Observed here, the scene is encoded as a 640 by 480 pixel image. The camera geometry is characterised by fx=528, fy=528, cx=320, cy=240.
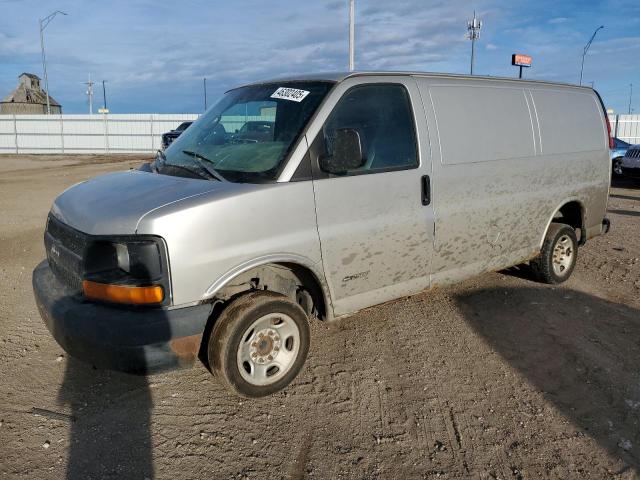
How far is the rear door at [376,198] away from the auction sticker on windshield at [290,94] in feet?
0.85

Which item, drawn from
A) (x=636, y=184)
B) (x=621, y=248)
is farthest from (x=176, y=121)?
(x=621, y=248)

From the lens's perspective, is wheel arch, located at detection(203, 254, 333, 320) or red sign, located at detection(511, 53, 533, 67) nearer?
wheel arch, located at detection(203, 254, 333, 320)

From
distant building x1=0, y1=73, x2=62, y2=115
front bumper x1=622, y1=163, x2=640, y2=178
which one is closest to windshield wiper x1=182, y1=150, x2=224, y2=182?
front bumper x1=622, y1=163, x2=640, y2=178

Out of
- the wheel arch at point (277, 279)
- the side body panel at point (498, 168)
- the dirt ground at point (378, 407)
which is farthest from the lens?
the side body panel at point (498, 168)

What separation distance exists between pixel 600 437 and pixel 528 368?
0.87 meters

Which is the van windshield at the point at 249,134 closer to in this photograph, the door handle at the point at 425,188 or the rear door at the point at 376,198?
the rear door at the point at 376,198

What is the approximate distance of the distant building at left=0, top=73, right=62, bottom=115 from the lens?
5647 cm

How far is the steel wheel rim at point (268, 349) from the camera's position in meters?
3.37

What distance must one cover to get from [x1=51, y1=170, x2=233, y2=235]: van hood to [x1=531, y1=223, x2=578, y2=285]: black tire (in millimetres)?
3631

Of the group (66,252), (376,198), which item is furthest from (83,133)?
(376,198)

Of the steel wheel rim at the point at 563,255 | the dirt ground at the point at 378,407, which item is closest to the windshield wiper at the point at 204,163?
the dirt ground at the point at 378,407

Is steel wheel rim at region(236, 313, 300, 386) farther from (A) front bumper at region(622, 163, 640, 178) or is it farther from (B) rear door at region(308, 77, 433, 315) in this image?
(A) front bumper at region(622, 163, 640, 178)

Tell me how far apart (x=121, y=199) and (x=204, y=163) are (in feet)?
2.18

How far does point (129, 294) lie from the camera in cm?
296
